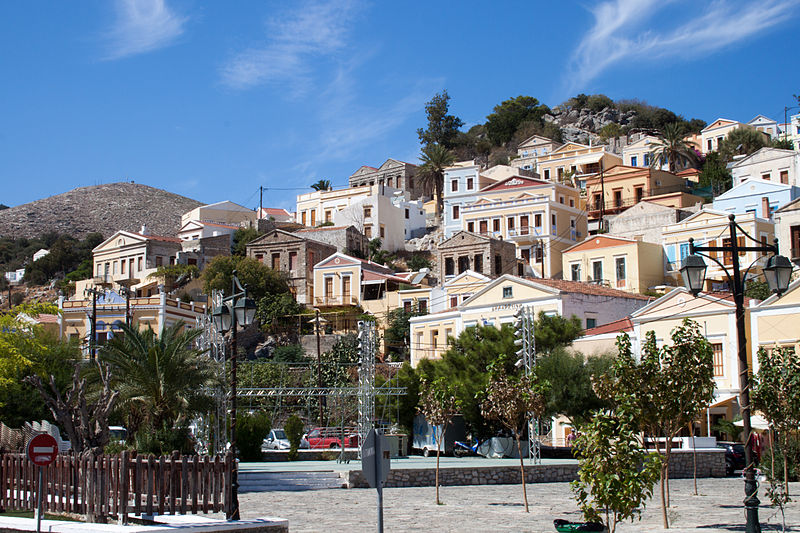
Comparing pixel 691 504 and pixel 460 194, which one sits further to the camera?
pixel 460 194

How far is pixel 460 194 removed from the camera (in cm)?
8138

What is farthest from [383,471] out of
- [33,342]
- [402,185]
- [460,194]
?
[402,185]

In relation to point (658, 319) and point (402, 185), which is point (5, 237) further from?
point (658, 319)

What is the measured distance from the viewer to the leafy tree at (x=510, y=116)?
4936 inches

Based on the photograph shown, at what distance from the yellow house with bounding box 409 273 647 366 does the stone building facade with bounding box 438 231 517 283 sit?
39.0 ft

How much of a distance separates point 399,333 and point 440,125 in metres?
68.6

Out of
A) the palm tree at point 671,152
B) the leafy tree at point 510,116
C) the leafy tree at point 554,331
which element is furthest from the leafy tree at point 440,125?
the leafy tree at point 554,331

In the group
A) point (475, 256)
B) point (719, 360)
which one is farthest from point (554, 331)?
→ point (475, 256)

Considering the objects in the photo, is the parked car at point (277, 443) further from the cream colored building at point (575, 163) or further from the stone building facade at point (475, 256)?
the cream colored building at point (575, 163)

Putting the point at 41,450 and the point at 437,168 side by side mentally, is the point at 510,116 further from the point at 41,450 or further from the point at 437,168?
the point at 41,450

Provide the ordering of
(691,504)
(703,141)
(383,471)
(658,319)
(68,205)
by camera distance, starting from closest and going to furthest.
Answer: (383,471) → (691,504) → (658,319) → (703,141) → (68,205)

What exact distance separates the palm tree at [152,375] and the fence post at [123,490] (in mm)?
11598

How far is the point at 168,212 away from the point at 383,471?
171097 millimetres

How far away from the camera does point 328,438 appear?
129 feet
